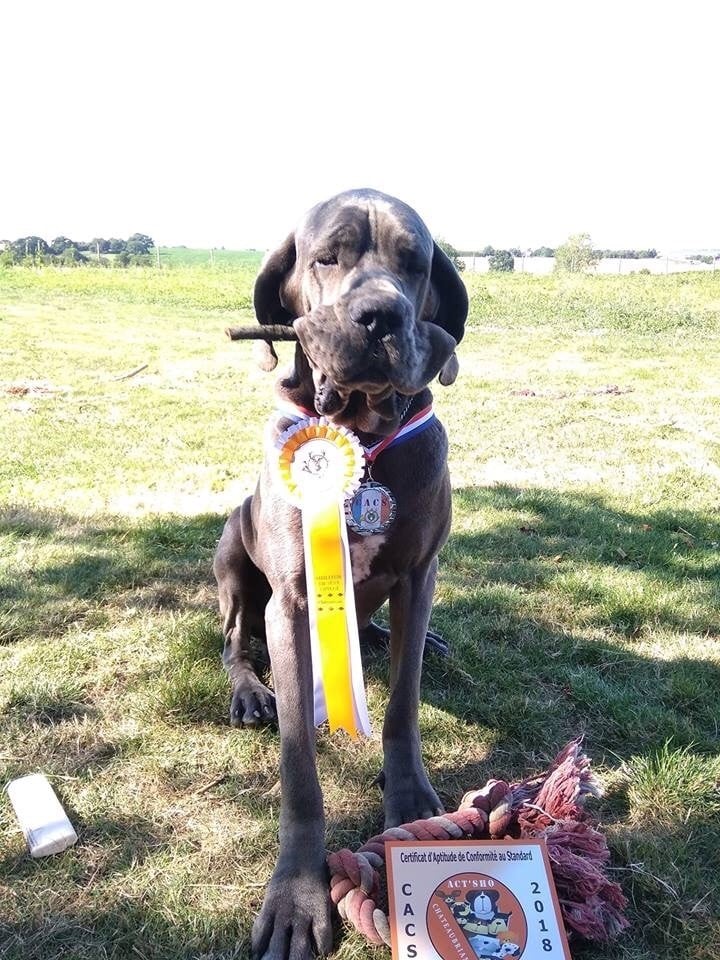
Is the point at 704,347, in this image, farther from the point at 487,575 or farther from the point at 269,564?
the point at 269,564

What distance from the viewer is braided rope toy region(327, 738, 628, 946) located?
1.95 metres

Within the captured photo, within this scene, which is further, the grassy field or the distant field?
the distant field

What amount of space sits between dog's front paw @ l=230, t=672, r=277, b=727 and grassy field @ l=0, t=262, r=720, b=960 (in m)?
0.06

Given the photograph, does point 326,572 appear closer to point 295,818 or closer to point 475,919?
point 295,818

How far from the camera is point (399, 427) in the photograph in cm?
235

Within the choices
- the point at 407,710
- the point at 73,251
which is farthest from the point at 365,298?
Answer: the point at 73,251

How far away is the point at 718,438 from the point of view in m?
7.18

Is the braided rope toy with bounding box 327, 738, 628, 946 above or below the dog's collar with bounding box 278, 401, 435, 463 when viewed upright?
below

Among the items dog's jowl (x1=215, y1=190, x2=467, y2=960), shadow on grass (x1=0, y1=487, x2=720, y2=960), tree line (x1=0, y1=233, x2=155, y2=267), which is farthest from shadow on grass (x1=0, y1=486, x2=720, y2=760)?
tree line (x1=0, y1=233, x2=155, y2=267)

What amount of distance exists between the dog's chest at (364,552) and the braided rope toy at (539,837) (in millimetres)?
692

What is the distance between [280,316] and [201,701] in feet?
4.52

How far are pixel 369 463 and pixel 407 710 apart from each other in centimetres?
77

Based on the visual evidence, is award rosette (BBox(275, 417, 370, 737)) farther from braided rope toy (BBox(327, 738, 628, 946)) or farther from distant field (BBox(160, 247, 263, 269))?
distant field (BBox(160, 247, 263, 269))

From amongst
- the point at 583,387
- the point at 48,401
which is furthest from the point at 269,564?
the point at 583,387
